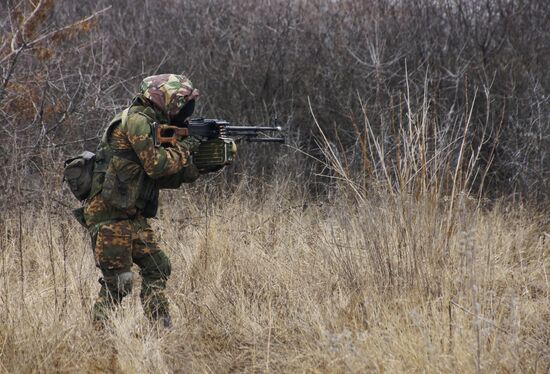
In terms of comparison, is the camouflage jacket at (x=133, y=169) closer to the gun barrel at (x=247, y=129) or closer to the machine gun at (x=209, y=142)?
the machine gun at (x=209, y=142)

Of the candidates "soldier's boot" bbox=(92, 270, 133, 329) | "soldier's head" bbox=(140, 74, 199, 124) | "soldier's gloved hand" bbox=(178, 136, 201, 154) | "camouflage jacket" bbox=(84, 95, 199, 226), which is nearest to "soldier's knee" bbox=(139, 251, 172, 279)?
"soldier's boot" bbox=(92, 270, 133, 329)

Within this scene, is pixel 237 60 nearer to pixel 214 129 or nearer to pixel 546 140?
pixel 546 140

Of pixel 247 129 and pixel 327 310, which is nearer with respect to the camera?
pixel 327 310

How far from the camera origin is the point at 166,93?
4164mm

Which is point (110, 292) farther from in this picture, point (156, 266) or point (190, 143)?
point (190, 143)

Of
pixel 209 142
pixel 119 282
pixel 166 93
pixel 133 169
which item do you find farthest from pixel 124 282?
pixel 166 93

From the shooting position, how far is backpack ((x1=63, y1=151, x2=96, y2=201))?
421 cm

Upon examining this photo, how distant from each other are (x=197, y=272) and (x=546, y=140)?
4.53 m

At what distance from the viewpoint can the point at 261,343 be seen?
13.4ft

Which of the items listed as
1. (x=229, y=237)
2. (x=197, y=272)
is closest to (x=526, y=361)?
(x=197, y=272)

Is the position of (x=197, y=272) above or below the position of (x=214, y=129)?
below

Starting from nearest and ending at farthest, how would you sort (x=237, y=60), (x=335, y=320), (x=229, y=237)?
(x=335, y=320) < (x=229, y=237) < (x=237, y=60)

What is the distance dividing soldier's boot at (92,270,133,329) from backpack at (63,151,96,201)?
1.42ft

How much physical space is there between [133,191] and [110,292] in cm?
53
